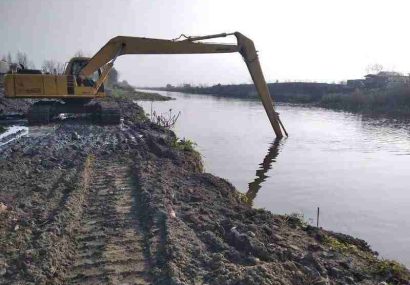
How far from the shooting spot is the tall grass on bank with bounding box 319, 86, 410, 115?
39.2 m

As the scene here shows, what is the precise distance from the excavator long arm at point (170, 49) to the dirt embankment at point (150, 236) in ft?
26.4

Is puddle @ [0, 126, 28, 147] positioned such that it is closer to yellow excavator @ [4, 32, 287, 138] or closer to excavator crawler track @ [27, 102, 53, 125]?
excavator crawler track @ [27, 102, 53, 125]

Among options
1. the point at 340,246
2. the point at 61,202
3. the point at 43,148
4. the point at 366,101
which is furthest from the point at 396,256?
the point at 366,101

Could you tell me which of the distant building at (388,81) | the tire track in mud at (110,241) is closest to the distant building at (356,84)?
the distant building at (388,81)

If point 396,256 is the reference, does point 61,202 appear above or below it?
above

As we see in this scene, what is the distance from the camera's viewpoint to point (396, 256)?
712 centimetres

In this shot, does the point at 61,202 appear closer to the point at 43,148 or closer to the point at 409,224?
the point at 43,148

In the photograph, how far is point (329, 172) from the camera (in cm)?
1358

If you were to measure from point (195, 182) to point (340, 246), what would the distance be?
3522 mm

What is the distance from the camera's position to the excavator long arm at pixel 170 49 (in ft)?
54.5

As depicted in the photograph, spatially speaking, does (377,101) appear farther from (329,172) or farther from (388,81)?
(329,172)

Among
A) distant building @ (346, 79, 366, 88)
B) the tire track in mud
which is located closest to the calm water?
the tire track in mud

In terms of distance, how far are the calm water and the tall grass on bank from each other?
15.5 meters

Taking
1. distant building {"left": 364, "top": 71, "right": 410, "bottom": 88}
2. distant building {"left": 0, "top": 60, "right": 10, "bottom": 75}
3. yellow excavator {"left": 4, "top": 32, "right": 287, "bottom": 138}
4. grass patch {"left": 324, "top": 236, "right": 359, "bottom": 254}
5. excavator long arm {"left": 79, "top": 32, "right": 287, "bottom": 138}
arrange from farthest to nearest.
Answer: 1. distant building {"left": 364, "top": 71, "right": 410, "bottom": 88}
2. distant building {"left": 0, "top": 60, "right": 10, "bottom": 75}
3. excavator long arm {"left": 79, "top": 32, "right": 287, "bottom": 138}
4. yellow excavator {"left": 4, "top": 32, "right": 287, "bottom": 138}
5. grass patch {"left": 324, "top": 236, "right": 359, "bottom": 254}
